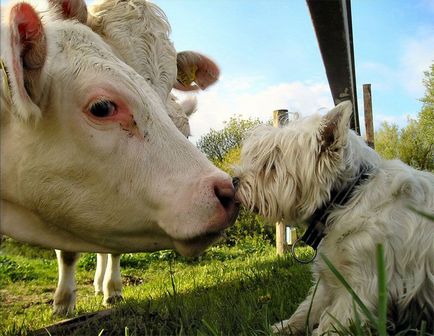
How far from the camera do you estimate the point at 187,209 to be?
2.34m

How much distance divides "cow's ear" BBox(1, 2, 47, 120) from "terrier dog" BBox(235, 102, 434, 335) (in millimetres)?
1295

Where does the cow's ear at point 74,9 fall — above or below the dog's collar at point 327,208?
above

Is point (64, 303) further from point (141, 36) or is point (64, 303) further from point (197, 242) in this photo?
point (197, 242)

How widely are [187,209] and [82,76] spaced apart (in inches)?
32.8

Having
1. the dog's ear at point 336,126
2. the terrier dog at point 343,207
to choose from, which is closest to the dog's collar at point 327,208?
the terrier dog at point 343,207

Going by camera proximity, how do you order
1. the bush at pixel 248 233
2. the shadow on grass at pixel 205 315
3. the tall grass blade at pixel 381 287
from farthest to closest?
the bush at pixel 248 233 → the shadow on grass at pixel 205 315 → the tall grass blade at pixel 381 287

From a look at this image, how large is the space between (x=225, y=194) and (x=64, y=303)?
11.0 ft

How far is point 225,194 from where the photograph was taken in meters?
2.40

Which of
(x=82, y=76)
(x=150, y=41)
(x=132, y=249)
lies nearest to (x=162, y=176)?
(x=132, y=249)

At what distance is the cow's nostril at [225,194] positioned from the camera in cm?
239

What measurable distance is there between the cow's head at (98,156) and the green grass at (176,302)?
0.43 meters

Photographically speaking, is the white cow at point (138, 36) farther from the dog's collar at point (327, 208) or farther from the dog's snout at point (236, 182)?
the dog's collar at point (327, 208)

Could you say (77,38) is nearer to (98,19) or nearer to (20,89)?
(20,89)

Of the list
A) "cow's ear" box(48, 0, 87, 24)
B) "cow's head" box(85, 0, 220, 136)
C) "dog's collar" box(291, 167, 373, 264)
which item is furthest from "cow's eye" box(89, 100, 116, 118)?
"cow's head" box(85, 0, 220, 136)
